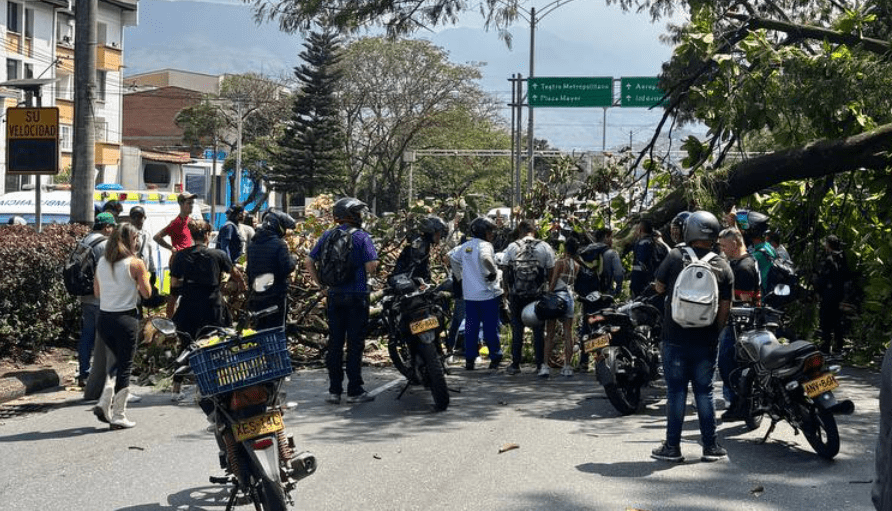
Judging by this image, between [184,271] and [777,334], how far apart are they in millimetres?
5300

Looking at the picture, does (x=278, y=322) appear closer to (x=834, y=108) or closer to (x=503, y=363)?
(x=503, y=363)

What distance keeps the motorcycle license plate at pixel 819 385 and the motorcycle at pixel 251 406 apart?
3.80 meters

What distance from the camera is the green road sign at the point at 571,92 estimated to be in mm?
39312

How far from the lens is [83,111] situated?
15.1 metres

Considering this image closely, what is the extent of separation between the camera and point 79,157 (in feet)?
49.3

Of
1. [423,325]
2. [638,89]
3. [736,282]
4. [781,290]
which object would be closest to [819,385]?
[736,282]

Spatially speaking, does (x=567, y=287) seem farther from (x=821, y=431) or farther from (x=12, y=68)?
(x=12, y=68)

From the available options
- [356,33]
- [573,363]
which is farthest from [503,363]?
[356,33]

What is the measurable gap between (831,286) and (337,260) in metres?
7.45

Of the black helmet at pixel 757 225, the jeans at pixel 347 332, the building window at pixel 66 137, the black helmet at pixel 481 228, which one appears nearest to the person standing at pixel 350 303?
the jeans at pixel 347 332

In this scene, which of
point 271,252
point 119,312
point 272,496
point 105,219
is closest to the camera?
point 272,496

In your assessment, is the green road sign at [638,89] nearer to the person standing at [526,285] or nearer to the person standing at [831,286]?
the person standing at [831,286]

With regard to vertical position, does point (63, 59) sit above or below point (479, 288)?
above

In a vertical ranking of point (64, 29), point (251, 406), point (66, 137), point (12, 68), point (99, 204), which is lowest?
point (251, 406)
